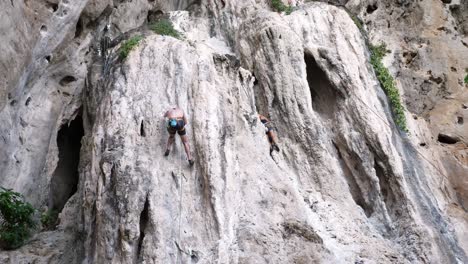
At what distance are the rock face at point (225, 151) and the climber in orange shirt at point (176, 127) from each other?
201 mm

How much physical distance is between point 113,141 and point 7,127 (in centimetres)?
337

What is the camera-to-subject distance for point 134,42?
484 inches

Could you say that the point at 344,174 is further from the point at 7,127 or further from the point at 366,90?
the point at 7,127

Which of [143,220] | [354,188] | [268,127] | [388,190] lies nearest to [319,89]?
[268,127]

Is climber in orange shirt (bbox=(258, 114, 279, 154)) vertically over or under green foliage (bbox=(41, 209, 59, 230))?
over

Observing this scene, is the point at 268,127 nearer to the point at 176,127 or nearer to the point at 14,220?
the point at 176,127

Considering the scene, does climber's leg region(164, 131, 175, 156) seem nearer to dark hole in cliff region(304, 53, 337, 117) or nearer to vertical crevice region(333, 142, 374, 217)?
vertical crevice region(333, 142, 374, 217)

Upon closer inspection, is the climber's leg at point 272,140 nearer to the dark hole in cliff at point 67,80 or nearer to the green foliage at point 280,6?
the green foliage at point 280,6

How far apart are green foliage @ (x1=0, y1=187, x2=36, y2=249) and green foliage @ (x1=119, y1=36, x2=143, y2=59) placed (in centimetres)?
415

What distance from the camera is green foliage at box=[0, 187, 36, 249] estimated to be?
1034 cm

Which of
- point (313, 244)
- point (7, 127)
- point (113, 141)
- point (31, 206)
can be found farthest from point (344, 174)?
point (7, 127)

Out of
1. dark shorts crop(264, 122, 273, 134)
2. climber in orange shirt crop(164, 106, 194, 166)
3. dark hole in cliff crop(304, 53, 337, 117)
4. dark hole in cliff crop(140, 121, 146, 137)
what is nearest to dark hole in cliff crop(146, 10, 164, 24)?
dark hole in cliff crop(304, 53, 337, 117)

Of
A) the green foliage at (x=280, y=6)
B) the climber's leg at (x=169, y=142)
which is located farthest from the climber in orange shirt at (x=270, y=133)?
the green foliage at (x=280, y=6)

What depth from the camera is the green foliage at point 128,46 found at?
12016 mm
